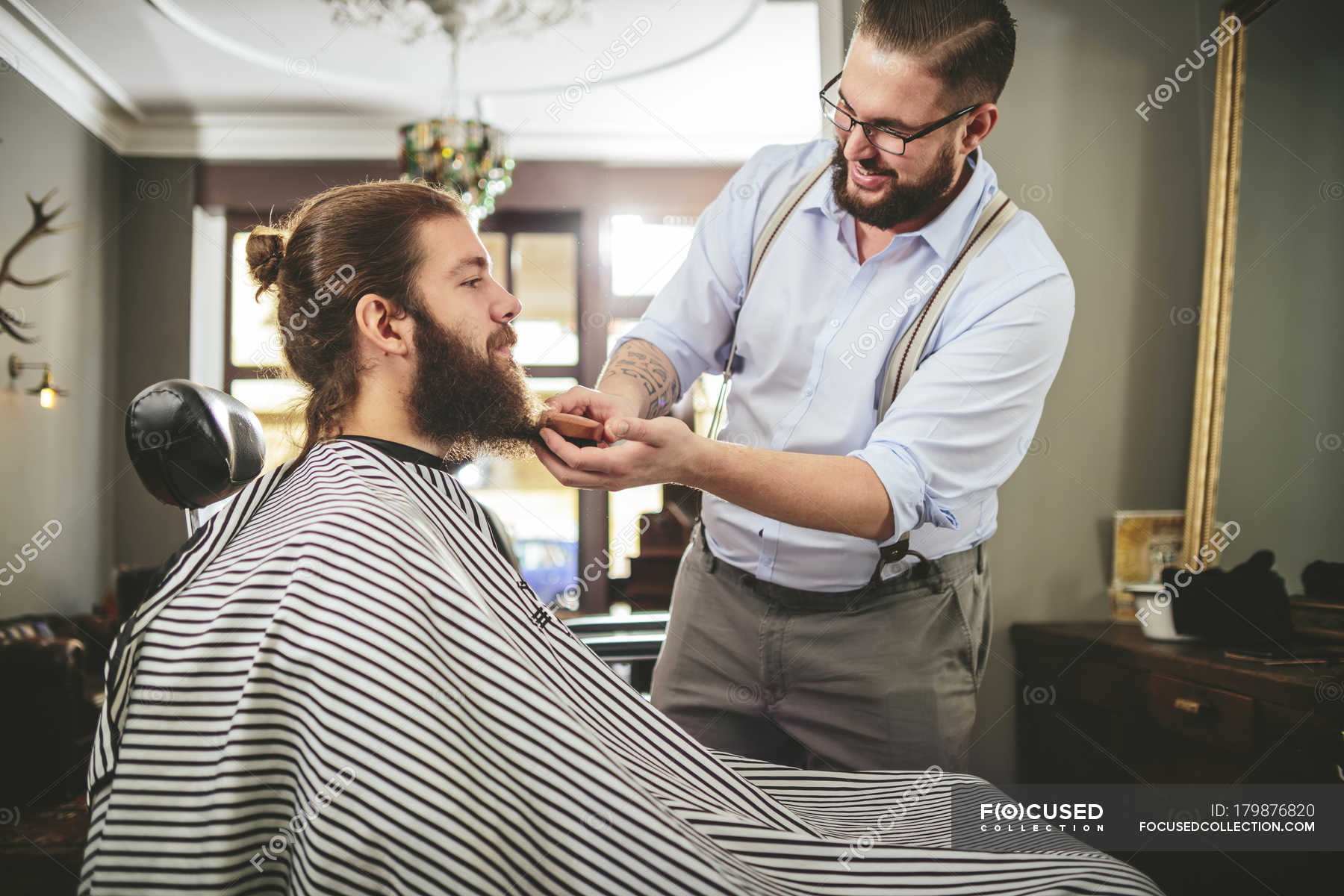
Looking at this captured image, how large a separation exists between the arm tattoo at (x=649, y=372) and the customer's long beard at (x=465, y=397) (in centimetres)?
16

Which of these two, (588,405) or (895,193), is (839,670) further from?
(895,193)

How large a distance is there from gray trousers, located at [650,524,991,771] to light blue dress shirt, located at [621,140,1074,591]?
1.7 inches

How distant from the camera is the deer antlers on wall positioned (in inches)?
171

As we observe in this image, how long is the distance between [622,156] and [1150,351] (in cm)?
470

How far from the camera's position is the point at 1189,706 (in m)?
1.67

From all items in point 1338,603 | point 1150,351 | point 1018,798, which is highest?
point 1150,351

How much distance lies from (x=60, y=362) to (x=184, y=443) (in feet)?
14.7

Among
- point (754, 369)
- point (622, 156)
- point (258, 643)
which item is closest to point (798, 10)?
point (622, 156)

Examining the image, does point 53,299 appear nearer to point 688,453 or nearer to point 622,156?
point 622,156

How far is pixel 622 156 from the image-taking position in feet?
20.3

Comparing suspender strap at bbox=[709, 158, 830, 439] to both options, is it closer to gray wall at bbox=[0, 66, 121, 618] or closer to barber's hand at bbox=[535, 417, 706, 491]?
barber's hand at bbox=[535, 417, 706, 491]

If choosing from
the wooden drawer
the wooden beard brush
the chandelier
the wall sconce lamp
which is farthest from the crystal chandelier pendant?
the wooden drawer

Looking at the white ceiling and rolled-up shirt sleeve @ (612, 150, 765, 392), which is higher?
the white ceiling

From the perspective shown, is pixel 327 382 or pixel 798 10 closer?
pixel 327 382
